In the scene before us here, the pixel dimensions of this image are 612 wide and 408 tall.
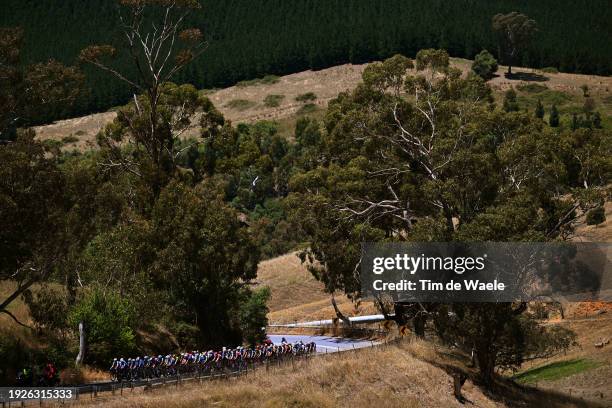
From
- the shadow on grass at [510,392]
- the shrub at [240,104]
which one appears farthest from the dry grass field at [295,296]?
the shrub at [240,104]

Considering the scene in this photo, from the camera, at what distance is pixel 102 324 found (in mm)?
35906

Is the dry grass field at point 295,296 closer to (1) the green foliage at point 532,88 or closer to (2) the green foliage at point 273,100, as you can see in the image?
(1) the green foliage at point 532,88

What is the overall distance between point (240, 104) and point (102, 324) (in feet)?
512

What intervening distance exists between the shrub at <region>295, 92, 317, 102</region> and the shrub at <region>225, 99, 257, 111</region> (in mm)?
10176

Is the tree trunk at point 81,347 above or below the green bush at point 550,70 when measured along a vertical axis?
above

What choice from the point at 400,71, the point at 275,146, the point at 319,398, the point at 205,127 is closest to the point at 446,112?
the point at 400,71

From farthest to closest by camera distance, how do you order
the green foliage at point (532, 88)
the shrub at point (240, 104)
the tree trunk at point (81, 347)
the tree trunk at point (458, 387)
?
1. the shrub at point (240, 104)
2. the green foliage at point (532, 88)
3. the tree trunk at point (458, 387)
4. the tree trunk at point (81, 347)

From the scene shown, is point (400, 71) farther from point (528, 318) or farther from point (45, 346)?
point (45, 346)

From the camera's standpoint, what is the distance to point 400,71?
5081 centimetres

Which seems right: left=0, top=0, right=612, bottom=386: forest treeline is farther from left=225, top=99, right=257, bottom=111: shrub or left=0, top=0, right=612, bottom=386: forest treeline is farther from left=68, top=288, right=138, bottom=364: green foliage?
left=225, top=99, right=257, bottom=111: shrub

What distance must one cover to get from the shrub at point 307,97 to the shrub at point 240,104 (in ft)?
33.4

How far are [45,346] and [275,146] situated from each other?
328 ft

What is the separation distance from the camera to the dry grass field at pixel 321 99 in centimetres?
15825

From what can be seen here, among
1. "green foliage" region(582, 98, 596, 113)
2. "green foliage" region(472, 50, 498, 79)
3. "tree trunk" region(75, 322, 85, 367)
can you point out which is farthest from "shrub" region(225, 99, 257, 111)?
"tree trunk" region(75, 322, 85, 367)
